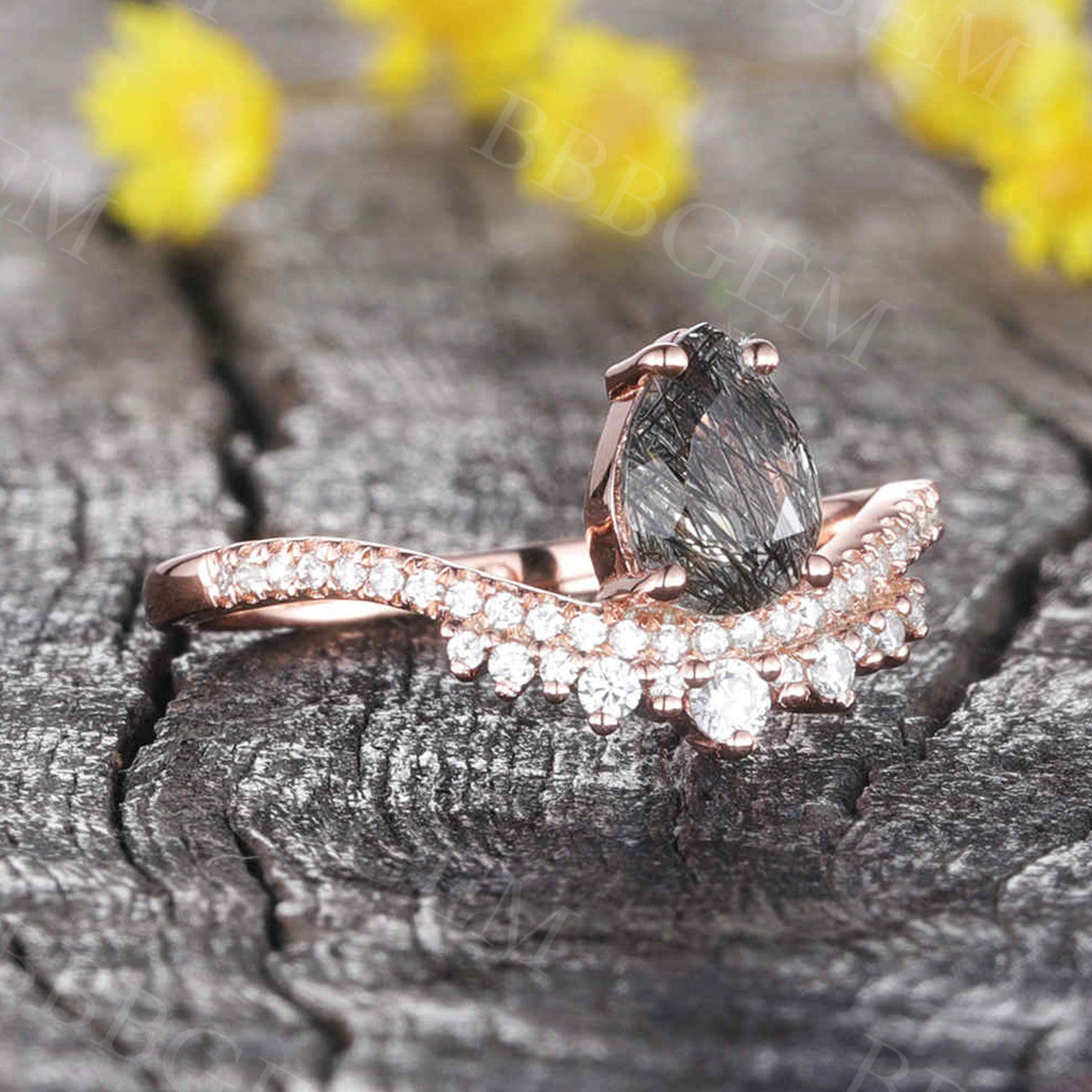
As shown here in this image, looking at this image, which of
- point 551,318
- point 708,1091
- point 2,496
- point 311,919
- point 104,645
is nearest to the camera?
point 708,1091

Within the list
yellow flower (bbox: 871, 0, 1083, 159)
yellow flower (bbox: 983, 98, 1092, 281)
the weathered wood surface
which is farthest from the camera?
yellow flower (bbox: 871, 0, 1083, 159)

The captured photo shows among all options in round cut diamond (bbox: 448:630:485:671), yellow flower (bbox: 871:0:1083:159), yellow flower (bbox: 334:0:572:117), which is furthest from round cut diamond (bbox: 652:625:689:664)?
yellow flower (bbox: 334:0:572:117)

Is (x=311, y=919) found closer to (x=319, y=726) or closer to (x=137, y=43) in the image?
(x=319, y=726)

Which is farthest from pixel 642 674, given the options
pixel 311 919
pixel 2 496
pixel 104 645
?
pixel 2 496

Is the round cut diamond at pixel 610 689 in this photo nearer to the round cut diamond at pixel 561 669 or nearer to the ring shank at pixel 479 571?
the round cut diamond at pixel 561 669

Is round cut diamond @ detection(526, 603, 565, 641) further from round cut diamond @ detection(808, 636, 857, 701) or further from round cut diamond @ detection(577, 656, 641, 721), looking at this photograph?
round cut diamond @ detection(808, 636, 857, 701)

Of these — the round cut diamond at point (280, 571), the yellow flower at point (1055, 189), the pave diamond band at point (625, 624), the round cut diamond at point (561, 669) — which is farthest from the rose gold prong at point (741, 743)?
the yellow flower at point (1055, 189)

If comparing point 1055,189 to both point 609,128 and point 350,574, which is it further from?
point 350,574

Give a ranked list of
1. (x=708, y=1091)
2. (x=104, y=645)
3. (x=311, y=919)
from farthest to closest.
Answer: (x=104, y=645)
(x=311, y=919)
(x=708, y=1091)
